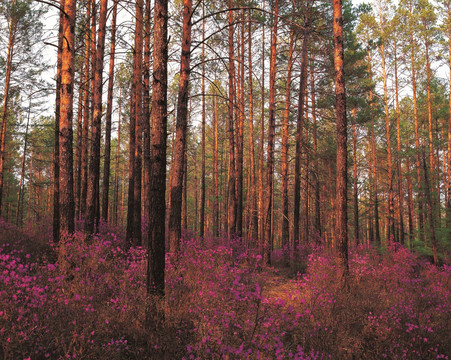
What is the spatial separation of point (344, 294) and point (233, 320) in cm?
306

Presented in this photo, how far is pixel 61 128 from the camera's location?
5664mm

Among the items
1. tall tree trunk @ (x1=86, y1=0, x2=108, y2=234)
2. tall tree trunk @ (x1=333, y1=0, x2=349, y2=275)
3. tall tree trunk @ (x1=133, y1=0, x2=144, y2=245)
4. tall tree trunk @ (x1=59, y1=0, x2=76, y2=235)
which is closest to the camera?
tall tree trunk @ (x1=59, y1=0, x2=76, y2=235)


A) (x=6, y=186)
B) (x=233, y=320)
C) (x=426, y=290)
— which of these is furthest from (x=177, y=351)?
(x=6, y=186)

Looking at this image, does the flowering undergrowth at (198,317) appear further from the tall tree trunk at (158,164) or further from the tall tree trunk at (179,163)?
the tall tree trunk at (179,163)

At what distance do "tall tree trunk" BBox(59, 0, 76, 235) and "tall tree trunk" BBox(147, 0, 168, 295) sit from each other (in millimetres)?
2822

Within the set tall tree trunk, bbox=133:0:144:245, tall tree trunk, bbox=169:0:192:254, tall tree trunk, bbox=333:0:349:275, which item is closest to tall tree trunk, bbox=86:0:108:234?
tall tree trunk, bbox=133:0:144:245

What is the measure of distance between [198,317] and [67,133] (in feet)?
14.9

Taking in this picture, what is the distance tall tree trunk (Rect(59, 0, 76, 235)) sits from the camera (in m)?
5.57

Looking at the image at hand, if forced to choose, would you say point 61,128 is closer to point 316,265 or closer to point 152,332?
point 152,332

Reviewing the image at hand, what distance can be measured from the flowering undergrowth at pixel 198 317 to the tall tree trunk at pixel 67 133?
63cm

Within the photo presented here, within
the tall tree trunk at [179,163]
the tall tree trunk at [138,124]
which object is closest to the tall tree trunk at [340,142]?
the tall tree trunk at [179,163]

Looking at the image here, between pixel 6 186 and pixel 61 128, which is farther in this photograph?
pixel 6 186

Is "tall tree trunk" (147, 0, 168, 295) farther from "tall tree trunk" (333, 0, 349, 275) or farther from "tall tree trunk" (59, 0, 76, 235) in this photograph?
"tall tree trunk" (333, 0, 349, 275)

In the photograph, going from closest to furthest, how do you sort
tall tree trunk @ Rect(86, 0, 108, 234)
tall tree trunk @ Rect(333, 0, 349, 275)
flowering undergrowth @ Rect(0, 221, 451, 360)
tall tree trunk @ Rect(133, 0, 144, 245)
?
flowering undergrowth @ Rect(0, 221, 451, 360), tall tree trunk @ Rect(333, 0, 349, 275), tall tree trunk @ Rect(86, 0, 108, 234), tall tree trunk @ Rect(133, 0, 144, 245)
